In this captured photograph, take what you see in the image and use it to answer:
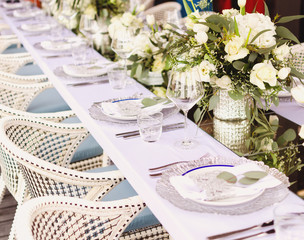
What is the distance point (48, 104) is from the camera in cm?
304

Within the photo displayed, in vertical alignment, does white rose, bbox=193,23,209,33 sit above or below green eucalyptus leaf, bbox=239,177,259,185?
above

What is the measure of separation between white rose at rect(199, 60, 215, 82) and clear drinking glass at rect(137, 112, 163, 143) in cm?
20

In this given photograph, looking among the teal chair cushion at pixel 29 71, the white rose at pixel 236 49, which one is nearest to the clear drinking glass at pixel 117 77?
the white rose at pixel 236 49

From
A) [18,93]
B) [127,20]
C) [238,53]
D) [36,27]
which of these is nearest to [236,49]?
[238,53]

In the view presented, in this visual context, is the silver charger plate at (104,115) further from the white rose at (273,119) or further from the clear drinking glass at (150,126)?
the white rose at (273,119)

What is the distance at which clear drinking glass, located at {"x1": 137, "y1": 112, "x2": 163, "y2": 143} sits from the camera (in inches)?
60.4

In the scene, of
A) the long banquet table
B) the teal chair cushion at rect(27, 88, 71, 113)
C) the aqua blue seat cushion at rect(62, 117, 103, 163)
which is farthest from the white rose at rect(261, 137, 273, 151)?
the teal chair cushion at rect(27, 88, 71, 113)

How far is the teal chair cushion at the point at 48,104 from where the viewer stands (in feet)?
9.71

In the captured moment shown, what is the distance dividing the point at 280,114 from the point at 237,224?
2.89 ft

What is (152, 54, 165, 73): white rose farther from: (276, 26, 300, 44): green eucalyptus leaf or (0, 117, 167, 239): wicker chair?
(276, 26, 300, 44): green eucalyptus leaf

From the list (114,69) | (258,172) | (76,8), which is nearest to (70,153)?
(114,69)

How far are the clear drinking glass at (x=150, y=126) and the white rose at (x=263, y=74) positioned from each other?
344 mm

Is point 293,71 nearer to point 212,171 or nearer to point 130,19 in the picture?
point 212,171

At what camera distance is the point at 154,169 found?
54.5 inches
